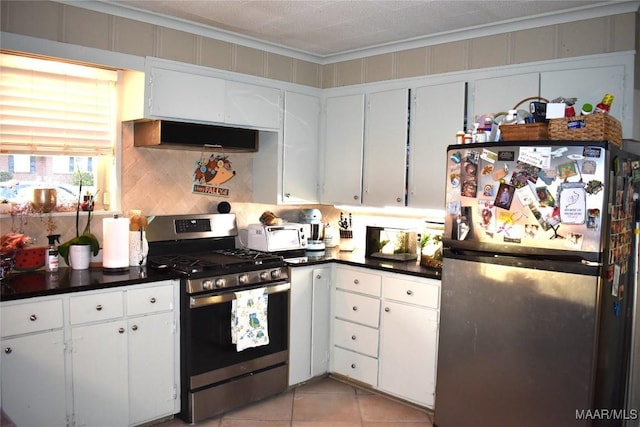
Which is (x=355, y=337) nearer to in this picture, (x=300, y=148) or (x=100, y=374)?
(x=300, y=148)

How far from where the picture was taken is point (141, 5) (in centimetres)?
322

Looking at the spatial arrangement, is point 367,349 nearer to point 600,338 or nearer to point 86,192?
point 600,338

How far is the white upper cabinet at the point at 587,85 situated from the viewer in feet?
10.1

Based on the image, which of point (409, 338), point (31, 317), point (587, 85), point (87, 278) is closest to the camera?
point (31, 317)

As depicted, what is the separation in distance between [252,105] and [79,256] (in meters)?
1.53

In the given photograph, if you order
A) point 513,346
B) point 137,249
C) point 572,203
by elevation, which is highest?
point 572,203

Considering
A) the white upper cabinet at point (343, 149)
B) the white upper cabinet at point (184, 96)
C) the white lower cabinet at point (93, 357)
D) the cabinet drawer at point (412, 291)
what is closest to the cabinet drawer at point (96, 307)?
the white lower cabinet at point (93, 357)

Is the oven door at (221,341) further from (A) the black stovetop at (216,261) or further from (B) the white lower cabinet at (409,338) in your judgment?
(B) the white lower cabinet at (409,338)

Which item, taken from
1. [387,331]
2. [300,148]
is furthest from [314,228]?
[387,331]

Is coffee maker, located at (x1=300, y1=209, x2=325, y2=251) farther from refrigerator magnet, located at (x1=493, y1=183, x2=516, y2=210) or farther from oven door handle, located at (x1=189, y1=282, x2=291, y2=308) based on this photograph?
refrigerator magnet, located at (x1=493, y1=183, x2=516, y2=210)

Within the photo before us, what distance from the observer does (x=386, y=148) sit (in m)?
4.03

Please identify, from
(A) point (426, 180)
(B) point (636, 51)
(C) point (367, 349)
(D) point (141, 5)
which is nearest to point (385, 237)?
(A) point (426, 180)

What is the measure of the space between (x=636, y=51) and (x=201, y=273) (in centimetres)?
272

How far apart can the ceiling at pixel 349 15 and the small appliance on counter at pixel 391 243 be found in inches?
53.1
